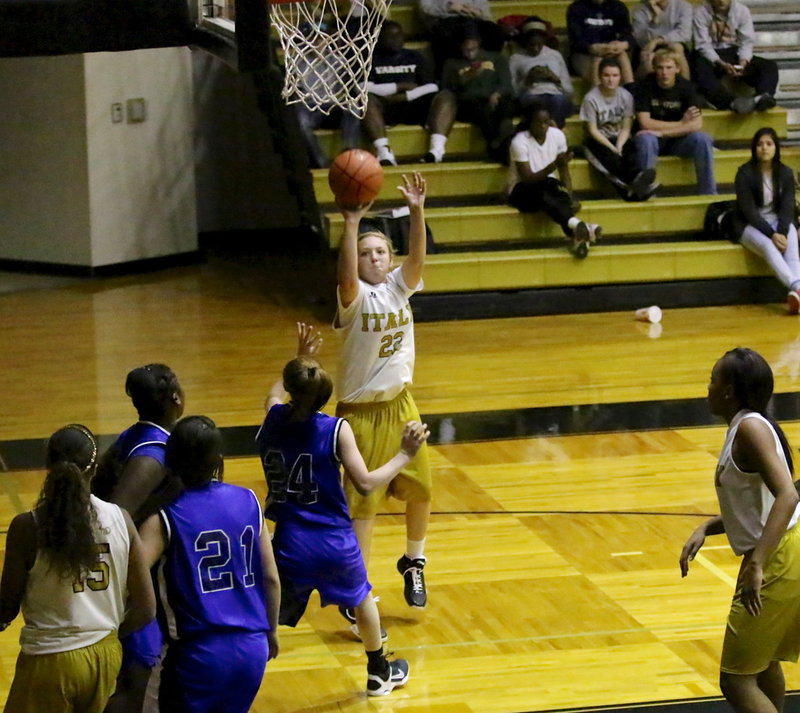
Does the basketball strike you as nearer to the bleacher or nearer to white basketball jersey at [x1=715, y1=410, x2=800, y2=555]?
white basketball jersey at [x1=715, y1=410, x2=800, y2=555]

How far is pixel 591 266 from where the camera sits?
11.9 m

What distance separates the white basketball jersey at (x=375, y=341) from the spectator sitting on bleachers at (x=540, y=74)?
754cm

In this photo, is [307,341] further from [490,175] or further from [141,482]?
[490,175]

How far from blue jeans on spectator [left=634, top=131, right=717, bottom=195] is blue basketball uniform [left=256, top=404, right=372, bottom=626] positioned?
8.51m

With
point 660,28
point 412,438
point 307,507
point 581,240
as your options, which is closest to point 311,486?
point 307,507

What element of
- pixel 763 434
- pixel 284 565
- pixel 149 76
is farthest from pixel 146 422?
pixel 149 76

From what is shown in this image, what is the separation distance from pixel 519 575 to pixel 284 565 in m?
1.72

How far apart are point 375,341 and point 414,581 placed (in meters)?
0.98

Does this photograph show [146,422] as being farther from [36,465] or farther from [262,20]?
[36,465]

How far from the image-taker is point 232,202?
50.4 feet

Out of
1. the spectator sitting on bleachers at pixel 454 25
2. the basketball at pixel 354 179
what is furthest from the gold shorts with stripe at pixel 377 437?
the spectator sitting on bleachers at pixel 454 25

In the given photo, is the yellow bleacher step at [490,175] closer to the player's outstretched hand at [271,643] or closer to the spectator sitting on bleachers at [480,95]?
the spectator sitting on bleachers at [480,95]

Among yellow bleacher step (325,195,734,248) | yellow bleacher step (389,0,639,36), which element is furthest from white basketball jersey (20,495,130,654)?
yellow bleacher step (389,0,639,36)

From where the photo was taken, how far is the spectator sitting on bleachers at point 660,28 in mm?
13289
